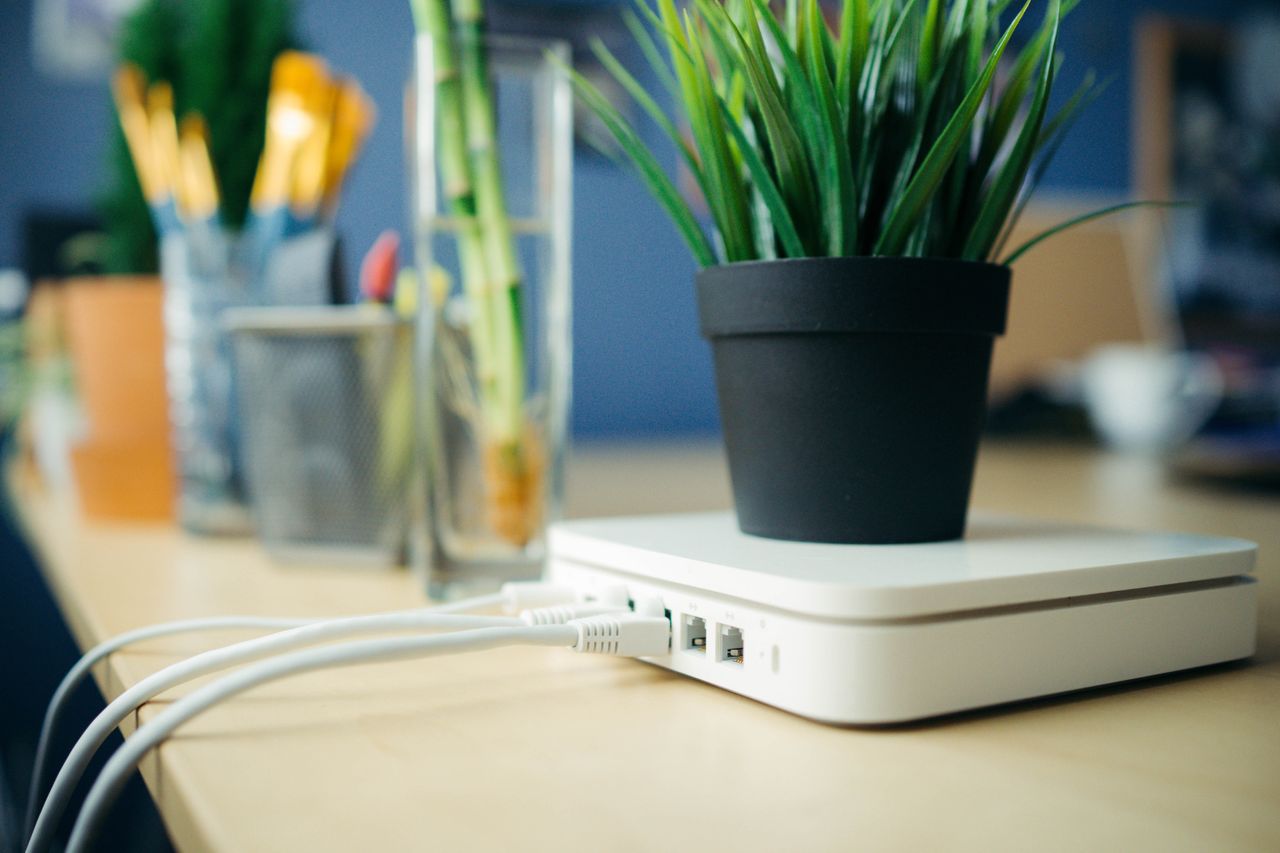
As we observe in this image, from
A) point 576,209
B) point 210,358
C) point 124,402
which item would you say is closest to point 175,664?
point 210,358

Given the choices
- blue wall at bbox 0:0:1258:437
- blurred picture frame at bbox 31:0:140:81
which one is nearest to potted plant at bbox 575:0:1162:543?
blue wall at bbox 0:0:1258:437

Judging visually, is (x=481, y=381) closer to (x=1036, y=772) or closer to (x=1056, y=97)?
(x=1036, y=772)

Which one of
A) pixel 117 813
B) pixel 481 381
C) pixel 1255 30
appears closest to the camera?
pixel 481 381

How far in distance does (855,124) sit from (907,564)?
166 millimetres

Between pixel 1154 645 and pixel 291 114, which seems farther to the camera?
pixel 291 114

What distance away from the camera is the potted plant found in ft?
1.21

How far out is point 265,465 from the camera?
67 cm

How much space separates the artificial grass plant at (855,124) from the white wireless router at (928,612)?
0.40 ft

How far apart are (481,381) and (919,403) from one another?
260 mm

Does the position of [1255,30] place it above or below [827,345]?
above

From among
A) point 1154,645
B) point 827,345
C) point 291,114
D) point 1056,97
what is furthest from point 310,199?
point 1056,97

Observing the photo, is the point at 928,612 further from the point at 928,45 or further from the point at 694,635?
the point at 928,45

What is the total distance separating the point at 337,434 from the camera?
65 cm

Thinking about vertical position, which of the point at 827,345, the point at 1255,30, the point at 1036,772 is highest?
the point at 1255,30
